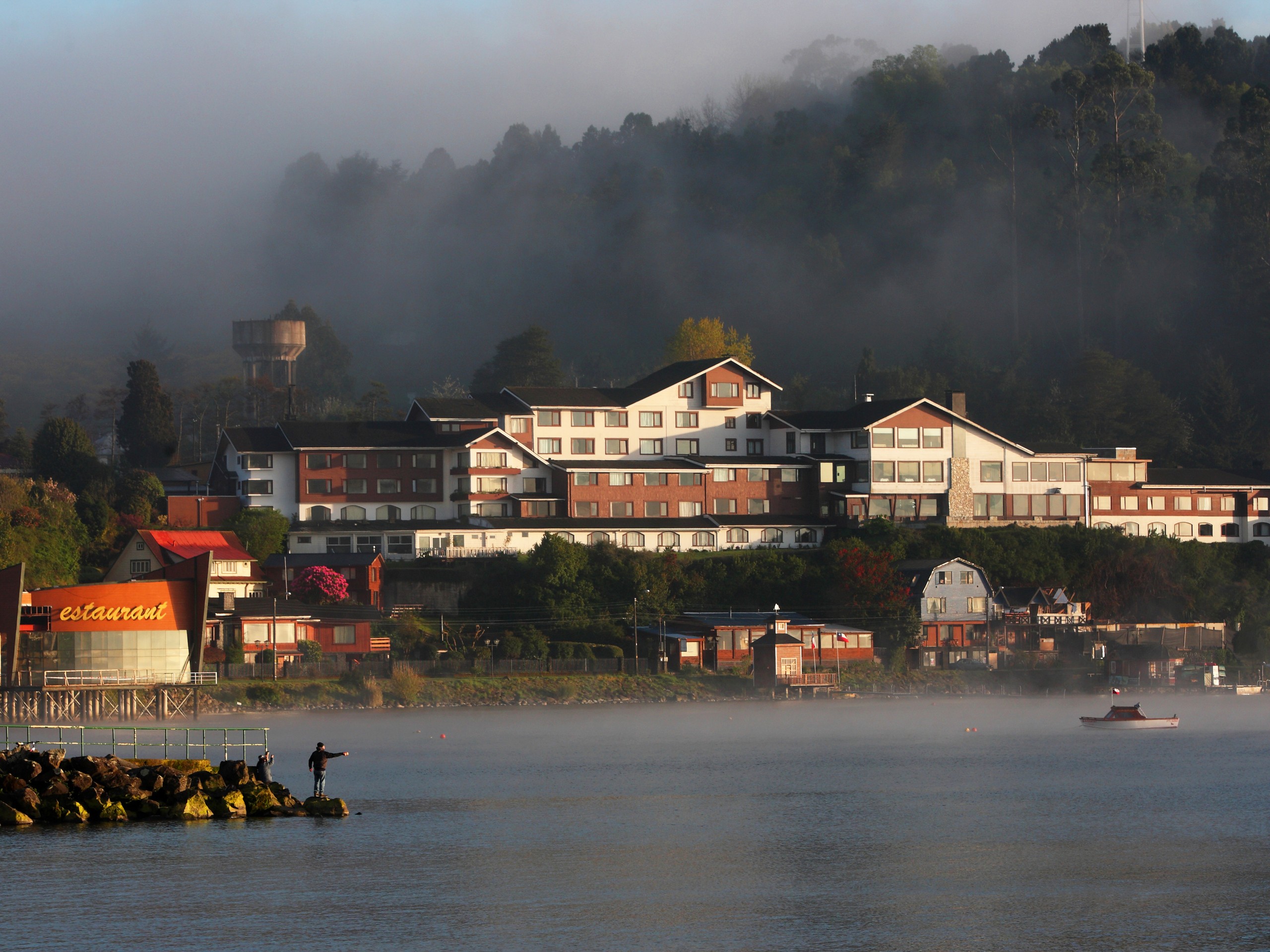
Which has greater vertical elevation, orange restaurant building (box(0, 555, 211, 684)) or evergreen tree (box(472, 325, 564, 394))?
evergreen tree (box(472, 325, 564, 394))

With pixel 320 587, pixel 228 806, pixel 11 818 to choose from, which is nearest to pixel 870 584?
pixel 320 587

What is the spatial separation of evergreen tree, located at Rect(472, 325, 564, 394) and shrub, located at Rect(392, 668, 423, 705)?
53.0m

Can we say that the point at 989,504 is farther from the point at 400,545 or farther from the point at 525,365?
the point at 525,365

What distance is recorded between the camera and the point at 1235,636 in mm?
102312

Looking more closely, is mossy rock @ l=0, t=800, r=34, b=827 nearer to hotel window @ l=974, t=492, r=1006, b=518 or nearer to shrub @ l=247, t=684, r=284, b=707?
shrub @ l=247, t=684, r=284, b=707

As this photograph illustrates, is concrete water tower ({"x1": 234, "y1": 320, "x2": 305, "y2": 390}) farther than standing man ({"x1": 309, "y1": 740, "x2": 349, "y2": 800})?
Yes

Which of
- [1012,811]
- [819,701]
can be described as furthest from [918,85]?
[1012,811]

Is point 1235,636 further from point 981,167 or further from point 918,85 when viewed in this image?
point 918,85

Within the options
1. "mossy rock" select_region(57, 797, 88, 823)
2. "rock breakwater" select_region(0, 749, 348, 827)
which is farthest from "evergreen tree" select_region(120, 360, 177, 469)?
"mossy rock" select_region(57, 797, 88, 823)

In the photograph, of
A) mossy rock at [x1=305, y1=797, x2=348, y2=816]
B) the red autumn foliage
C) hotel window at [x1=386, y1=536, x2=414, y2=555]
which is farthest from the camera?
hotel window at [x1=386, y1=536, x2=414, y2=555]

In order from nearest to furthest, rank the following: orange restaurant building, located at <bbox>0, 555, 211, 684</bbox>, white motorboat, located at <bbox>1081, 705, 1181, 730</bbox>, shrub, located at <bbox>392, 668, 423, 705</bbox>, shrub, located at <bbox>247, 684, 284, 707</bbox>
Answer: orange restaurant building, located at <bbox>0, 555, 211, 684</bbox>, shrub, located at <bbox>247, 684, 284, 707</bbox>, white motorboat, located at <bbox>1081, 705, 1181, 730</bbox>, shrub, located at <bbox>392, 668, 423, 705</bbox>

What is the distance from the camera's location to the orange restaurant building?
7475 centimetres

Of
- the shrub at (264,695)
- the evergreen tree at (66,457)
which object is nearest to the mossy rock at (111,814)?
the shrub at (264,695)

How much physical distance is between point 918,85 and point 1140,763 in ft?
433
